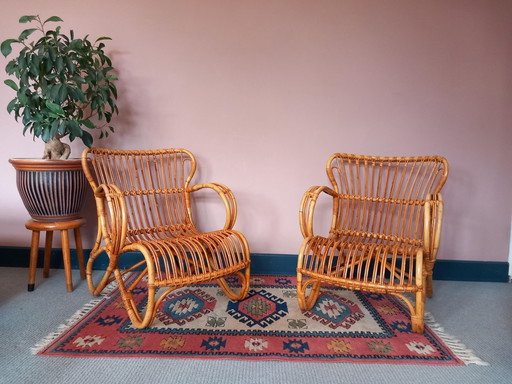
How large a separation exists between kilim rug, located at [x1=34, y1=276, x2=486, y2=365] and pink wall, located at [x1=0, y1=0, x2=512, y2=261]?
793mm

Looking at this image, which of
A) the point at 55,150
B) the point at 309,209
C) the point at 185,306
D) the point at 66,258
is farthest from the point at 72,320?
the point at 309,209

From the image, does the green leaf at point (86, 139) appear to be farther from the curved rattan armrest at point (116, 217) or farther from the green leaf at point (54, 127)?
the curved rattan armrest at point (116, 217)

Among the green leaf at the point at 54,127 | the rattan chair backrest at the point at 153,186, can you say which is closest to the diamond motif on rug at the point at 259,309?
the rattan chair backrest at the point at 153,186

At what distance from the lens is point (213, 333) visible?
5.36ft

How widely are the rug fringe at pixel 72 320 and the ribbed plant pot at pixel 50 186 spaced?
50cm

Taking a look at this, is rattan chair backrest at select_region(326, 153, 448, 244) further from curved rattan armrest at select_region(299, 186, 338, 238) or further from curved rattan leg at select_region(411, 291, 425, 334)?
curved rattan leg at select_region(411, 291, 425, 334)

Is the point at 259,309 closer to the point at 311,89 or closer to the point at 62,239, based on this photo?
the point at 62,239

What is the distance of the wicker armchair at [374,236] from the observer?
163 centimetres

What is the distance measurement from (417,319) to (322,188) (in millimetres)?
789

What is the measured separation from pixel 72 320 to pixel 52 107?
115cm

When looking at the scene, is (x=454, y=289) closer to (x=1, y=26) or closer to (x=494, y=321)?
(x=494, y=321)

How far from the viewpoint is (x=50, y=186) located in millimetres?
1993

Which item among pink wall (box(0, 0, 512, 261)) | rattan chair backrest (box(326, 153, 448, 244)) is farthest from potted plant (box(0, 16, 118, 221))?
rattan chair backrest (box(326, 153, 448, 244))

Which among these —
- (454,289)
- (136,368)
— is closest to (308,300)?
(136,368)
